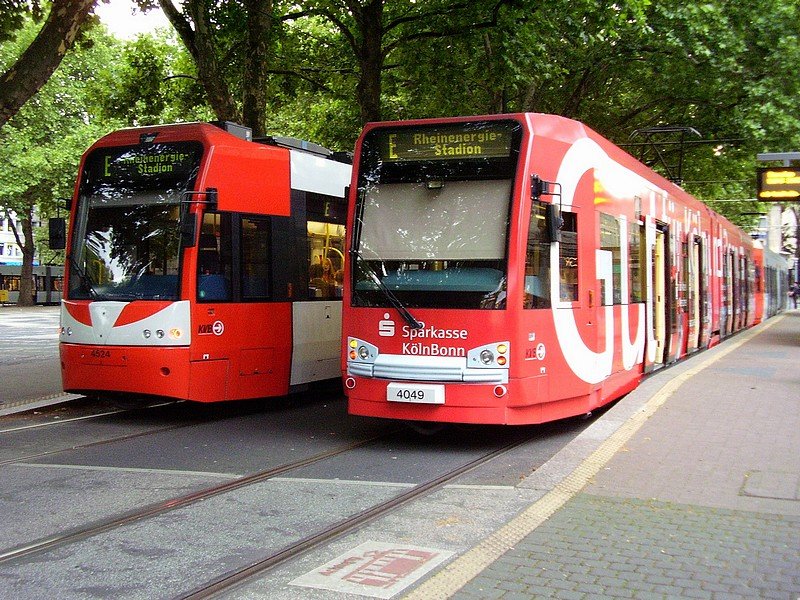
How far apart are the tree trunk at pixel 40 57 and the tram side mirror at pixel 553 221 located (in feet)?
20.3

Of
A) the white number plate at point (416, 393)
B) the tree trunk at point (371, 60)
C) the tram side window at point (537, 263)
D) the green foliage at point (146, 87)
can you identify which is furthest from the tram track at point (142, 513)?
the green foliage at point (146, 87)

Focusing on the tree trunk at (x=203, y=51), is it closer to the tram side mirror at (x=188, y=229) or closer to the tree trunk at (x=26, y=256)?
the tram side mirror at (x=188, y=229)


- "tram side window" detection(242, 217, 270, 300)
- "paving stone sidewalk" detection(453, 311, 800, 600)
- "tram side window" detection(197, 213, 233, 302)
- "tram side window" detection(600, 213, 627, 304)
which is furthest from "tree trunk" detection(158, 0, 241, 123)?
"paving stone sidewalk" detection(453, 311, 800, 600)

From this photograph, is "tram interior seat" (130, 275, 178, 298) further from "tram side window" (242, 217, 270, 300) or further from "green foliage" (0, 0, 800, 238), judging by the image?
"green foliage" (0, 0, 800, 238)

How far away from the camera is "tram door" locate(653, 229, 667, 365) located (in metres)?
13.6

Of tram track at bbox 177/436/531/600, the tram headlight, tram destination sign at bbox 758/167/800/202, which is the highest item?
tram destination sign at bbox 758/167/800/202

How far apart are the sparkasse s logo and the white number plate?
51 centimetres

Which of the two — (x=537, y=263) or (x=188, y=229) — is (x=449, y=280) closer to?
(x=537, y=263)

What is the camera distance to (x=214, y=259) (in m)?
10.8

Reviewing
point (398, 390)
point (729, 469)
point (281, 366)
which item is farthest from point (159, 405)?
point (729, 469)

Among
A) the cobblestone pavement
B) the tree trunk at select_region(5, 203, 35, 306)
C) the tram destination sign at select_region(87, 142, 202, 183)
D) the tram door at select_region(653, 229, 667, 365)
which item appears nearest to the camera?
the cobblestone pavement

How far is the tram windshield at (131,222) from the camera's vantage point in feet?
34.8

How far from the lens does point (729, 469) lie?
23.8 feet

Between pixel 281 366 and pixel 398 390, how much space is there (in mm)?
3405
